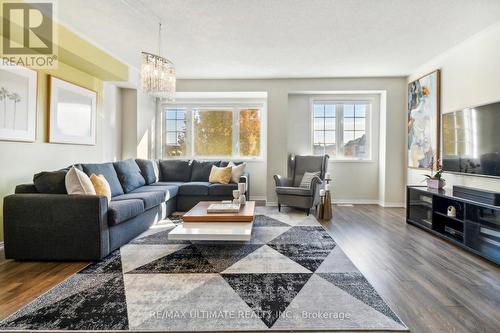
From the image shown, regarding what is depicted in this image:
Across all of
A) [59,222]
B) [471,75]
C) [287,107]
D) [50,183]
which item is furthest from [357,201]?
[50,183]

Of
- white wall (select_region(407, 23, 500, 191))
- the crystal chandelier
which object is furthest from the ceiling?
the crystal chandelier

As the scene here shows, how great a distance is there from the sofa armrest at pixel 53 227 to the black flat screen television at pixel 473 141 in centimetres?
429

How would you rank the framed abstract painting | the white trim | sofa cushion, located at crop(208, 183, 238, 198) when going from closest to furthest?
1. the framed abstract painting
2. sofa cushion, located at crop(208, 183, 238, 198)
3. the white trim

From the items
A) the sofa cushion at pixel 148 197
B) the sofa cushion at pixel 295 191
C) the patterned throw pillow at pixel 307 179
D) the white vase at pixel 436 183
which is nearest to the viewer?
the sofa cushion at pixel 148 197

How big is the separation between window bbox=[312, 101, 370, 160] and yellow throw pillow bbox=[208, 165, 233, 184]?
210cm

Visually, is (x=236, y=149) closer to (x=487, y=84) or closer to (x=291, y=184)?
(x=291, y=184)

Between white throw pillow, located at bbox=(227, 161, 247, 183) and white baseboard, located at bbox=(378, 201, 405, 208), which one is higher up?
white throw pillow, located at bbox=(227, 161, 247, 183)

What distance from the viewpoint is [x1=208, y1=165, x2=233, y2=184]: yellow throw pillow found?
4742 millimetres

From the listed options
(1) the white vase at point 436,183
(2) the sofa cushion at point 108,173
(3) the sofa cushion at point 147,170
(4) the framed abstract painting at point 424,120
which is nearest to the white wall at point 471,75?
(4) the framed abstract painting at point 424,120

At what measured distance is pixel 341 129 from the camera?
5.62 m

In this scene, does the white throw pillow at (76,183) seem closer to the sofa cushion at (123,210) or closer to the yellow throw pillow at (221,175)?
the sofa cushion at (123,210)

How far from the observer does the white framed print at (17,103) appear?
274cm

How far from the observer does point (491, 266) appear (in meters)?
2.46

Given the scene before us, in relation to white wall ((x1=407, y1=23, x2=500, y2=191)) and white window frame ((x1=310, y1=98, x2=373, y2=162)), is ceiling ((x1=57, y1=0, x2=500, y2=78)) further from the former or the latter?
white window frame ((x1=310, y1=98, x2=373, y2=162))
